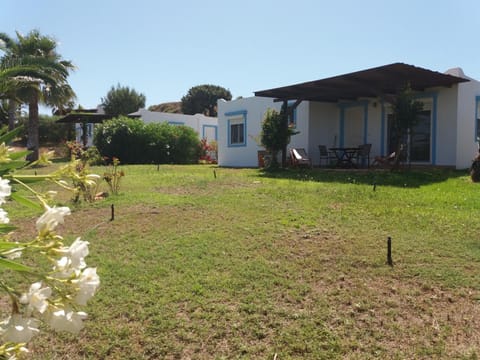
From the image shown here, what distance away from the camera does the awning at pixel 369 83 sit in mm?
11133

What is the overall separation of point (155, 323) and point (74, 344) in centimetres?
65

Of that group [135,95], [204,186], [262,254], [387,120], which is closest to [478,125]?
[387,120]

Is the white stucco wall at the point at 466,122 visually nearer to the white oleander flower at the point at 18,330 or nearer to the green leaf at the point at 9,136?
the green leaf at the point at 9,136

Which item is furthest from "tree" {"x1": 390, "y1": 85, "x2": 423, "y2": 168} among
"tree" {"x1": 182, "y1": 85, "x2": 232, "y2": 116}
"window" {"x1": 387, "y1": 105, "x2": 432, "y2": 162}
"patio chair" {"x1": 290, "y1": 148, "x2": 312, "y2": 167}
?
"tree" {"x1": 182, "y1": 85, "x2": 232, "y2": 116}

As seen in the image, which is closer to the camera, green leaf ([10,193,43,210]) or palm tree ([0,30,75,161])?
green leaf ([10,193,43,210])

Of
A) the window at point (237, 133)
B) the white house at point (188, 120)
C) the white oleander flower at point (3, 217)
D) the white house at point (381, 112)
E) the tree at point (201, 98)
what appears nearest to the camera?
the white oleander flower at point (3, 217)

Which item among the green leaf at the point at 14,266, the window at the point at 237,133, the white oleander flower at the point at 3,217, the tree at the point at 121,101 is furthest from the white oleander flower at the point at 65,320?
the tree at the point at 121,101

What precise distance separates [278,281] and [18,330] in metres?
3.34

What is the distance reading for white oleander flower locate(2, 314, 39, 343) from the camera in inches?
45.1

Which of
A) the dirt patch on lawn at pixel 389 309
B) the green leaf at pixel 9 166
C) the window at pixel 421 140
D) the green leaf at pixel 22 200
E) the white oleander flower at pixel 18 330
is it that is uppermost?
the window at pixel 421 140

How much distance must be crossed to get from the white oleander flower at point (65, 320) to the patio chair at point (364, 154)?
13.8 meters

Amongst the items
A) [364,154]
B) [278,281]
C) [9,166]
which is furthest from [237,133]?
[9,166]

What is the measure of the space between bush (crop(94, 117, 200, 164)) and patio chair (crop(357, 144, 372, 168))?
32.0 ft

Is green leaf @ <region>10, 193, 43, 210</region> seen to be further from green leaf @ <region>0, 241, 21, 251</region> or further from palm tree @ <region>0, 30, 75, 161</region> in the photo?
palm tree @ <region>0, 30, 75, 161</region>
